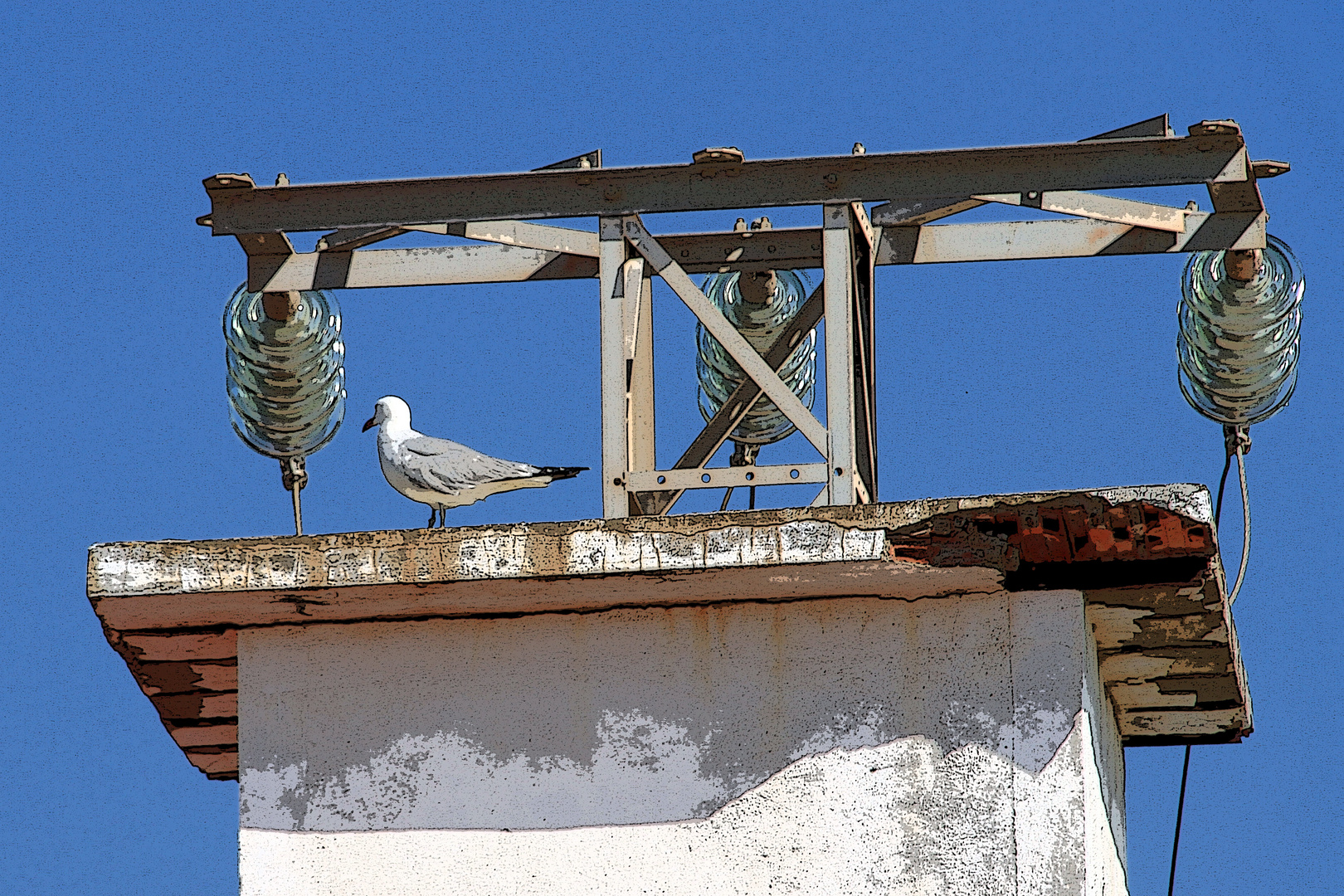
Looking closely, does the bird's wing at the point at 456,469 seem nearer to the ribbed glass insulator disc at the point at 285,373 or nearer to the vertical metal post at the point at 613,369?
the vertical metal post at the point at 613,369

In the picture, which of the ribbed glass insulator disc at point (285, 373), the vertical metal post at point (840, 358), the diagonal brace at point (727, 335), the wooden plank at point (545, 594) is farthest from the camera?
the ribbed glass insulator disc at point (285, 373)

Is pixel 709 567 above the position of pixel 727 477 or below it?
below

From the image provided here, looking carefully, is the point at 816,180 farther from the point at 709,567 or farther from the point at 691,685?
the point at 691,685

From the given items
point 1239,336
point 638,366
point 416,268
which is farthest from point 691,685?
point 1239,336

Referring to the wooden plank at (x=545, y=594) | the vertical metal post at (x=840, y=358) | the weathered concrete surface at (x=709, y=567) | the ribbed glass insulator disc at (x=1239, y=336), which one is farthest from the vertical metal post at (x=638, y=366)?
the ribbed glass insulator disc at (x=1239, y=336)

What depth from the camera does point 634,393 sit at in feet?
32.3

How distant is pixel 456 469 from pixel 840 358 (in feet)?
5.89

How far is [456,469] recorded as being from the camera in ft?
32.5

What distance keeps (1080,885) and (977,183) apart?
2.97 meters

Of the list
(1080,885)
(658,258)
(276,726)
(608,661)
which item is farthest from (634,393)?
(1080,885)

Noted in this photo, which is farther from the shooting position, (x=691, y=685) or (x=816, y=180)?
(x=816, y=180)

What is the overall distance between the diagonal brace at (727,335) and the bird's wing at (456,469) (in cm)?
106

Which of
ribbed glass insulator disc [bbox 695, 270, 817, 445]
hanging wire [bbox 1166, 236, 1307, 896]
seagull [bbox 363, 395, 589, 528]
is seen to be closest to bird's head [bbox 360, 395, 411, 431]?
seagull [bbox 363, 395, 589, 528]

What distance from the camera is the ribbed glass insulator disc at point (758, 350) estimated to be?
40.0ft
